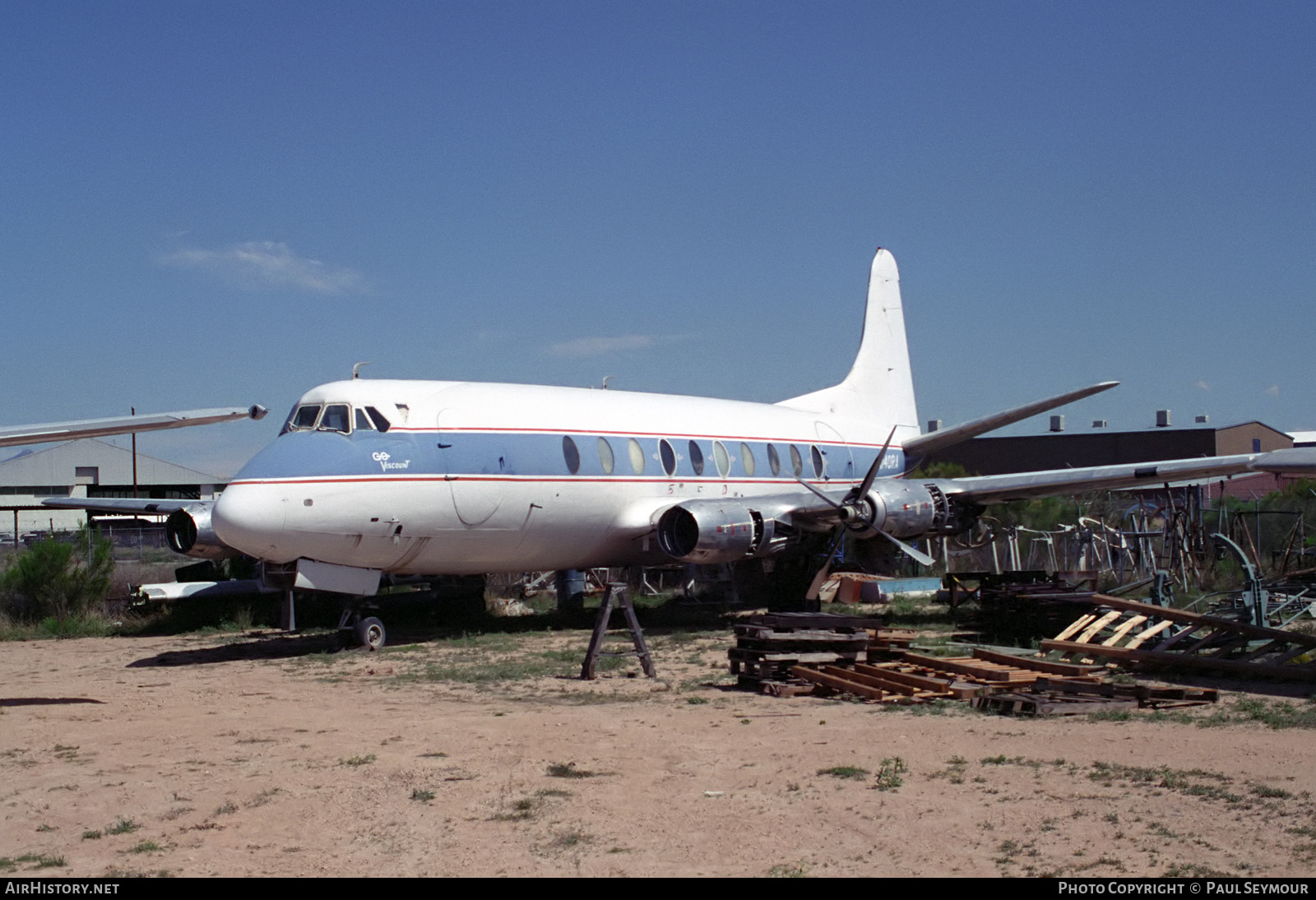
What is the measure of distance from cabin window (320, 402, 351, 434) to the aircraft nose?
5.34ft

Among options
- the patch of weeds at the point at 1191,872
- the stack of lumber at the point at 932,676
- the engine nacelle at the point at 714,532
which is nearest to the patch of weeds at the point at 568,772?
the patch of weeds at the point at 1191,872

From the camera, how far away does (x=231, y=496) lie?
15727mm

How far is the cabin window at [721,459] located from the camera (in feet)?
73.9

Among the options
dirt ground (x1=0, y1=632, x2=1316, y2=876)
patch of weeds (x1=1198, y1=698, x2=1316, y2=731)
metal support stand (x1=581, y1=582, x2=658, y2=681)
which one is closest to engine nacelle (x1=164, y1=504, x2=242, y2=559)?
dirt ground (x1=0, y1=632, x2=1316, y2=876)

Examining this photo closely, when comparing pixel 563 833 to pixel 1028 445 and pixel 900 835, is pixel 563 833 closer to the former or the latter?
pixel 900 835

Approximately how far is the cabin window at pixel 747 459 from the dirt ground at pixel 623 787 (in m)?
9.56

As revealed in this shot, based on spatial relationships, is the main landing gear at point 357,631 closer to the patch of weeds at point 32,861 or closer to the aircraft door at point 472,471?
the aircraft door at point 472,471

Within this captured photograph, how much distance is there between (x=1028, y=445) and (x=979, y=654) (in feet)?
168

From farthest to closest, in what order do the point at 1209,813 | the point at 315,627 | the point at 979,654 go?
the point at 315,627 → the point at 979,654 → the point at 1209,813

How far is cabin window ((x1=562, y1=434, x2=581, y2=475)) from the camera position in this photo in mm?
19422

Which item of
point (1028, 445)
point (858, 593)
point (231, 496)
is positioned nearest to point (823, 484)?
point (858, 593)

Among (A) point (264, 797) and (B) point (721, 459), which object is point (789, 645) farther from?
(B) point (721, 459)

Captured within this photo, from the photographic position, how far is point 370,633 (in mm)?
18234

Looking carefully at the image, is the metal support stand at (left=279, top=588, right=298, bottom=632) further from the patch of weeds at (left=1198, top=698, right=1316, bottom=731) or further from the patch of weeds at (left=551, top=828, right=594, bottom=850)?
the patch of weeds at (left=1198, top=698, right=1316, bottom=731)
